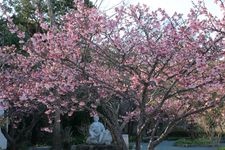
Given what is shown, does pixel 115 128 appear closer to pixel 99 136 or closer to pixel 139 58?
pixel 139 58

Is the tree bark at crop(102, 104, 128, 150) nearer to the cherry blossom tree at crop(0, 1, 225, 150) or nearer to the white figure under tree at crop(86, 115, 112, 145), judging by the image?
the cherry blossom tree at crop(0, 1, 225, 150)

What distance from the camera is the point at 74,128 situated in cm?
2342

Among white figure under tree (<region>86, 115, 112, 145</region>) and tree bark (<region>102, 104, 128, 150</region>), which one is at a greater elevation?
white figure under tree (<region>86, 115, 112, 145</region>)

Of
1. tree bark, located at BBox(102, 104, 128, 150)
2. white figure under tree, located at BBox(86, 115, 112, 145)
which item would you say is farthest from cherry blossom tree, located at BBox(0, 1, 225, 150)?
white figure under tree, located at BBox(86, 115, 112, 145)

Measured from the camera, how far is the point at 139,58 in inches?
262

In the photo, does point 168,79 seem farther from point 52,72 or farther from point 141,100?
point 52,72

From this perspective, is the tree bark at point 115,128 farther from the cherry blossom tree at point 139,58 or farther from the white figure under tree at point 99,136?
the white figure under tree at point 99,136

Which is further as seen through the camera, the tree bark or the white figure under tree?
the white figure under tree

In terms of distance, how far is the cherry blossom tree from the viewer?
638 cm

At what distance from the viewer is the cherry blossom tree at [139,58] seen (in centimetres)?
638

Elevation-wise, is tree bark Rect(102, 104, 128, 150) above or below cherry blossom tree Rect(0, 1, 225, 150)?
below

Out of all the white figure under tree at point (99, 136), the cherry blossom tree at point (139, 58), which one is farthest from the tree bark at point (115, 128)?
the white figure under tree at point (99, 136)

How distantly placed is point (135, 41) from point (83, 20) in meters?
0.79

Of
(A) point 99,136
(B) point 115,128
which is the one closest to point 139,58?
(B) point 115,128
